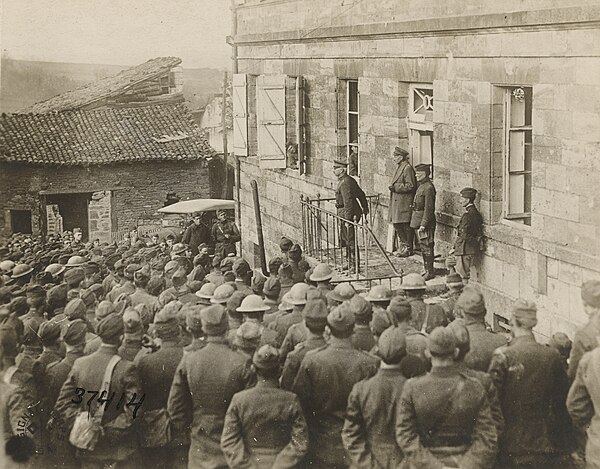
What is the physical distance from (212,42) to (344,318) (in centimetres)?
869

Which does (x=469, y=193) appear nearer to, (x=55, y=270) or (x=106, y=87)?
(x=55, y=270)

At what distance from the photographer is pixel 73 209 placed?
54.3 ft

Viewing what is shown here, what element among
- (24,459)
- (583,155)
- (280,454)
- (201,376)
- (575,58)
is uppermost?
(575,58)

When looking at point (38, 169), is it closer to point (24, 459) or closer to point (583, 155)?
point (24, 459)

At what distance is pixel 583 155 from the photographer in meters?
8.03

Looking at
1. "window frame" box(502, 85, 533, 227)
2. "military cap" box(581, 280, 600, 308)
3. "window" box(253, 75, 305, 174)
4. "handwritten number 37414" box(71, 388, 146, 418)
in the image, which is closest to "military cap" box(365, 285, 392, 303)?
"military cap" box(581, 280, 600, 308)

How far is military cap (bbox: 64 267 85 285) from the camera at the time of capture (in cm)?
914

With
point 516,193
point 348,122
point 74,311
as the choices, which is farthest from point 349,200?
point 74,311

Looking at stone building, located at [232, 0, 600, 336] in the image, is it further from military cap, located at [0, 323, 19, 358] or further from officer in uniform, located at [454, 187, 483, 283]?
military cap, located at [0, 323, 19, 358]

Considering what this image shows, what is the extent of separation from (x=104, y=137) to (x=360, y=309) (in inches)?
528

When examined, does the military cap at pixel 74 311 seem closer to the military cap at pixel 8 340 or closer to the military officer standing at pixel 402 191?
the military cap at pixel 8 340

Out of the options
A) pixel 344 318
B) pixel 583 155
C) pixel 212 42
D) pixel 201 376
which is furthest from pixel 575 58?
pixel 212 42

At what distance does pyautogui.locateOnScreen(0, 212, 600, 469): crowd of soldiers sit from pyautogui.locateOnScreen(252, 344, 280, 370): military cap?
0.03ft

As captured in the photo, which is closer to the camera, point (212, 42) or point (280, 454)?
point (280, 454)
